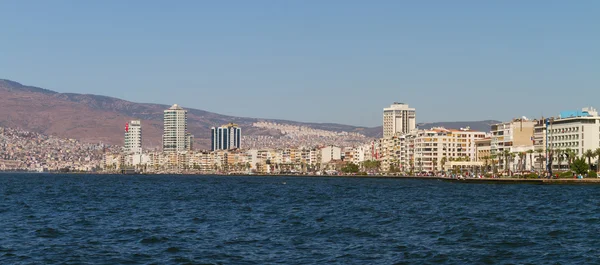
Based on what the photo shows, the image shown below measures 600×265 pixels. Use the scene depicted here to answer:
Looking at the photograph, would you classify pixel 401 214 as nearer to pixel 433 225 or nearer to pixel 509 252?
pixel 433 225

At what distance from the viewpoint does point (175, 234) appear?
4531 cm

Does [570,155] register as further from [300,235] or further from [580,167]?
[300,235]

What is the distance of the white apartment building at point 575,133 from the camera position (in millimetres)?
166000

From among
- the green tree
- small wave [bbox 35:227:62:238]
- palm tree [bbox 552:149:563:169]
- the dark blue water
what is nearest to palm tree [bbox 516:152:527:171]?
palm tree [bbox 552:149:563:169]

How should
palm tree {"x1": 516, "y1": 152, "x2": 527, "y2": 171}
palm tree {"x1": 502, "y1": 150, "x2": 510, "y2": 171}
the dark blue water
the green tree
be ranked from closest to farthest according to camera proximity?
the dark blue water < the green tree < palm tree {"x1": 516, "y1": 152, "x2": 527, "y2": 171} < palm tree {"x1": 502, "y1": 150, "x2": 510, "y2": 171}

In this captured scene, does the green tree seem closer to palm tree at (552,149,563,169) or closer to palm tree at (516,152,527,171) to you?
palm tree at (552,149,563,169)

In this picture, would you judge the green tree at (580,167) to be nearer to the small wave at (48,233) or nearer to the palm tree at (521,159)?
the palm tree at (521,159)

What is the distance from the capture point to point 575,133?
6654 inches

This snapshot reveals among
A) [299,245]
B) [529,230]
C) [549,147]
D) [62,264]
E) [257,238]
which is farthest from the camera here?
[549,147]

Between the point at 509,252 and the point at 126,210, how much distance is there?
33273 mm

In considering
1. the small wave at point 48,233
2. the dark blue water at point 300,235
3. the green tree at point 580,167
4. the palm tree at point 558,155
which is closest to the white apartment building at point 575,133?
the palm tree at point 558,155

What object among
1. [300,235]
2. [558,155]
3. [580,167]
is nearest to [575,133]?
[558,155]

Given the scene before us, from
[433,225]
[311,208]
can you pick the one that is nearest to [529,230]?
[433,225]

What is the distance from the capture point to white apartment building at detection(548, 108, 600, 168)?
166m
